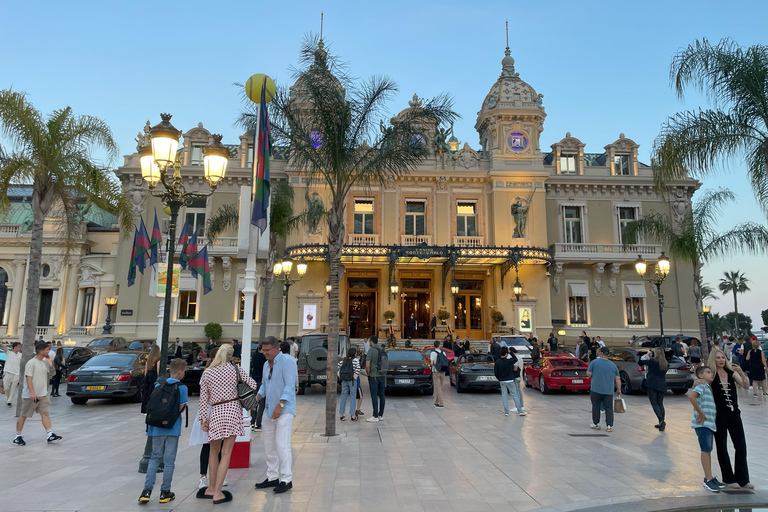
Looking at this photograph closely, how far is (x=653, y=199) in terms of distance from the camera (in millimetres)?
34188

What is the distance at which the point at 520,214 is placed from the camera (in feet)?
105

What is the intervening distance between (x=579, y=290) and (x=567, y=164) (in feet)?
28.7

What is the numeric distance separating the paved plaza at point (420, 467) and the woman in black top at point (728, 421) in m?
0.32

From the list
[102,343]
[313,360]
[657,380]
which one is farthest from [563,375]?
[102,343]

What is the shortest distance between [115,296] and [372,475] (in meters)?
30.8

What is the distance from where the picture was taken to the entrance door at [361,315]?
3288 cm

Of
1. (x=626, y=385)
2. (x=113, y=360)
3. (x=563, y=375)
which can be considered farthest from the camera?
(x=563, y=375)

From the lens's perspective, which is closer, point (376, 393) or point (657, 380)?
point (657, 380)

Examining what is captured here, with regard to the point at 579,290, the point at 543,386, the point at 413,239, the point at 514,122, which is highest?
the point at 514,122

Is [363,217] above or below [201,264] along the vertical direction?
above

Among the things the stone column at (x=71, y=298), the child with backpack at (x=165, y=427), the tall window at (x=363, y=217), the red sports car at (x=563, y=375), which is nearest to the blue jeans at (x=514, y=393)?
the red sports car at (x=563, y=375)

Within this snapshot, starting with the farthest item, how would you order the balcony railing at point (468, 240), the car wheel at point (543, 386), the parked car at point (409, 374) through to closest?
the balcony railing at point (468, 240), the car wheel at point (543, 386), the parked car at point (409, 374)

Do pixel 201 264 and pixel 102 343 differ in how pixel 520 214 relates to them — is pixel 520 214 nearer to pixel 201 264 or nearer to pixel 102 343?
pixel 201 264

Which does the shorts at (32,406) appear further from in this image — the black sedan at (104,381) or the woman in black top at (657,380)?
the woman in black top at (657,380)
